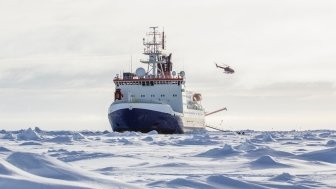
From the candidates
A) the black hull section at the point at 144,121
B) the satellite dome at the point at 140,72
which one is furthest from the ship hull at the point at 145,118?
the satellite dome at the point at 140,72

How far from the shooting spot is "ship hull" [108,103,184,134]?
159 feet

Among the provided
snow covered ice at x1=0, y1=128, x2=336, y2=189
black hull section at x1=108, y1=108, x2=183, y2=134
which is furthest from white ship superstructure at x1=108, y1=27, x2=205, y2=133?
snow covered ice at x1=0, y1=128, x2=336, y2=189

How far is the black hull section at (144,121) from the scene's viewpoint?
48.6 m

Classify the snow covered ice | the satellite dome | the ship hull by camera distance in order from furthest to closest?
the satellite dome, the ship hull, the snow covered ice

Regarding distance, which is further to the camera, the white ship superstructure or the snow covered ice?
the white ship superstructure

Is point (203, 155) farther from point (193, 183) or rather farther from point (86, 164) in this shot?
point (193, 183)

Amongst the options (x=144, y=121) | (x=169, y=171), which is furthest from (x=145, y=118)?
(x=169, y=171)

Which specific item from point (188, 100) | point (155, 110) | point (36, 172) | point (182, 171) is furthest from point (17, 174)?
point (188, 100)

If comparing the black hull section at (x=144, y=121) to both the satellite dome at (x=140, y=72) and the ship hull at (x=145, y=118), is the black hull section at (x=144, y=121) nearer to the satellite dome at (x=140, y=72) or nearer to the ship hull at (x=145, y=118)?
the ship hull at (x=145, y=118)

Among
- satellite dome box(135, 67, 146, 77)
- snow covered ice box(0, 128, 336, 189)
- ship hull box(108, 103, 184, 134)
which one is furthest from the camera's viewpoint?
satellite dome box(135, 67, 146, 77)

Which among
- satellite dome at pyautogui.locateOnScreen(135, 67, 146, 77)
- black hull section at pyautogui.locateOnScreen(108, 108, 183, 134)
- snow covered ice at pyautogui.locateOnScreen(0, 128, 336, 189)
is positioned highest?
satellite dome at pyautogui.locateOnScreen(135, 67, 146, 77)

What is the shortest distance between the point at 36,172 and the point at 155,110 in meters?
42.4

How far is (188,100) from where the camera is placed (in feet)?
191

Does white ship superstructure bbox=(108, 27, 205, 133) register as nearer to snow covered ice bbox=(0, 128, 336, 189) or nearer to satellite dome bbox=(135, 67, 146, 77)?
satellite dome bbox=(135, 67, 146, 77)
